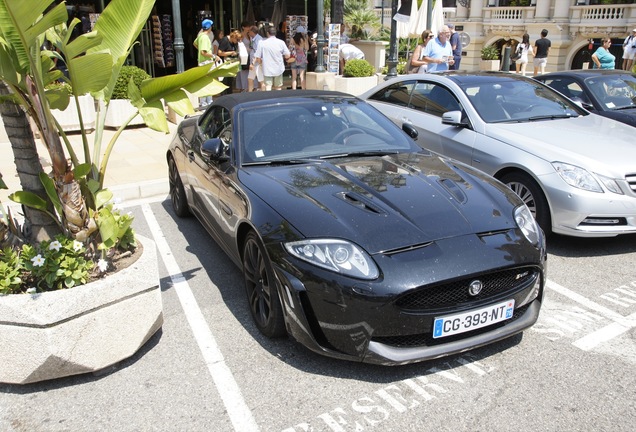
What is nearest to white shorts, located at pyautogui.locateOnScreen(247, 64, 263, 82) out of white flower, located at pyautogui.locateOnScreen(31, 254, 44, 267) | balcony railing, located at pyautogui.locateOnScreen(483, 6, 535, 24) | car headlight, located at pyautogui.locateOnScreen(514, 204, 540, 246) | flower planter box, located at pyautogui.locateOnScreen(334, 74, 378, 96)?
flower planter box, located at pyautogui.locateOnScreen(334, 74, 378, 96)

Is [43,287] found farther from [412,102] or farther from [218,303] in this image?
[412,102]

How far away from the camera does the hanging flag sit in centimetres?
1498

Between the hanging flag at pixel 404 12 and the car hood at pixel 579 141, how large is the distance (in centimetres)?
944

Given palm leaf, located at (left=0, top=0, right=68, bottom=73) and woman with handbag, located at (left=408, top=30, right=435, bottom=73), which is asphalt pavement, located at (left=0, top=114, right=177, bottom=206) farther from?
woman with handbag, located at (left=408, top=30, right=435, bottom=73)

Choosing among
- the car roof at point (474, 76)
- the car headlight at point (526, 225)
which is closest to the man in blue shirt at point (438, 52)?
the car roof at point (474, 76)

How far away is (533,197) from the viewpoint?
17.4ft

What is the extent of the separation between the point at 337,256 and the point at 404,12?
1353cm

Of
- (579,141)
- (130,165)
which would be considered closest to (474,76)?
(579,141)

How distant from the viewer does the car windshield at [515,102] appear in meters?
6.26

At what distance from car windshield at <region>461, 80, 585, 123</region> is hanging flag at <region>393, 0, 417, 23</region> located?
28.9 ft

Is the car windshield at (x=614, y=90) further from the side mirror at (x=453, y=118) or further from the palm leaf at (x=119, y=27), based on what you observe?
the palm leaf at (x=119, y=27)

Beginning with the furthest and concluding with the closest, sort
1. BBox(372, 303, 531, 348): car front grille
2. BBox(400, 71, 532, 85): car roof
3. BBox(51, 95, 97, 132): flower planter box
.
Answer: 1. BBox(51, 95, 97, 132): flower planter box
2. BBox(400, 71, 532, 85): car roof
3. BBox(372, 303, 531, 348): car front grille

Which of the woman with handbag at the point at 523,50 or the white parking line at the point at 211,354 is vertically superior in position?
the woman with handbag at the point at 523,50

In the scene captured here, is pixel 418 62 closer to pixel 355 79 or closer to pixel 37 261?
pixel 355 79
